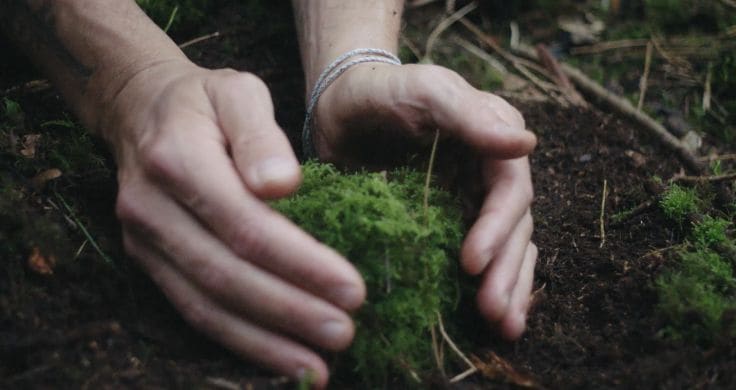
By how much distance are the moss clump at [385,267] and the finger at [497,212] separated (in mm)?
106

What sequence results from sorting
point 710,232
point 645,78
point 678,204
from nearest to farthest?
point 710,232, point 678,204, point 645,78

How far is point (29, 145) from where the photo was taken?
2.50 meters

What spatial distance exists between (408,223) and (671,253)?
3.74ft

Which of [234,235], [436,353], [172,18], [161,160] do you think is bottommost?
[436,353]

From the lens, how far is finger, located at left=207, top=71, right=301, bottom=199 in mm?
1734

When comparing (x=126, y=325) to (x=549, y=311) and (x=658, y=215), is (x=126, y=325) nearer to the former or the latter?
(x=549, y=311)

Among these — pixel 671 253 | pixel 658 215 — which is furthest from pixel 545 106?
pixel 671 253

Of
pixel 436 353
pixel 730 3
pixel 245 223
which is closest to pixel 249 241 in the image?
pixel 245 223

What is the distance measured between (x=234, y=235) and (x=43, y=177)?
102cm

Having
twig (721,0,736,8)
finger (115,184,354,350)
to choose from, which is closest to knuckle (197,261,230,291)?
finger (115,184,354,350)

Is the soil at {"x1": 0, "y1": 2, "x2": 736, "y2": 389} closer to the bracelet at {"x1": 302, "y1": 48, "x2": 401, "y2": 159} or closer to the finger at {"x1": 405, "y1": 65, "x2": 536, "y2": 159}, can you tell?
the finger at {"x1": 405, "y1": 65, "x2": 536, "y2": 159}

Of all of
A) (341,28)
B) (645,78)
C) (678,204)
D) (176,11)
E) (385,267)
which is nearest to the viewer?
(385,267)

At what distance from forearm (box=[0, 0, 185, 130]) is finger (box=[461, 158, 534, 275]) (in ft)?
4.10

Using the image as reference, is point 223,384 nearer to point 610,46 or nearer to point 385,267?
point 385,267
